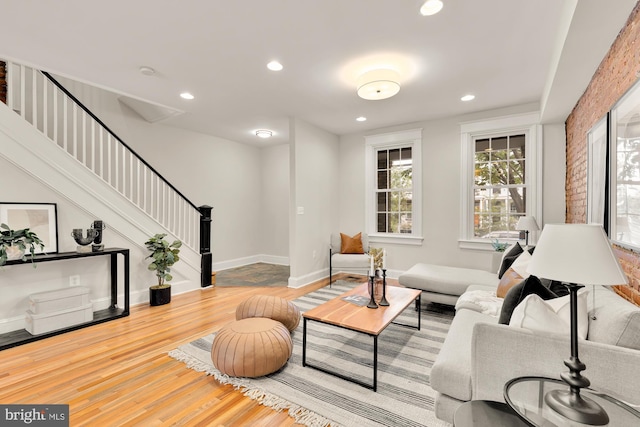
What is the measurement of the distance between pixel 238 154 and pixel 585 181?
589cm

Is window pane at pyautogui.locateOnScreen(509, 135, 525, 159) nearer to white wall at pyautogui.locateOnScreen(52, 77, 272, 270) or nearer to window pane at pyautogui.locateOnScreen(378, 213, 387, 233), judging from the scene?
window pane at pyautogui.locateOnScreen(378, 213, 387, 233)

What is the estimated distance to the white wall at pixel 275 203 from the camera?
22.5 ft

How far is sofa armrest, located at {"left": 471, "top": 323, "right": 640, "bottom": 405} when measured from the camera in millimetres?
1252

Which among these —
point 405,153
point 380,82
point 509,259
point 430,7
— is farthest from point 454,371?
point 405,153

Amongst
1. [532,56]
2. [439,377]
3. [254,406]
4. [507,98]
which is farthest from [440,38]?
[254,406]

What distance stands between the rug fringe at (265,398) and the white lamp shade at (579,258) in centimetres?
142

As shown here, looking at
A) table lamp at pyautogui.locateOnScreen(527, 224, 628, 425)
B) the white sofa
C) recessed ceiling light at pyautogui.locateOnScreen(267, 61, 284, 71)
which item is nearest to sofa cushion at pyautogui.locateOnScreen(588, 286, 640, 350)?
the white sofa

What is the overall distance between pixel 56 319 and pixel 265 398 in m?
2.52

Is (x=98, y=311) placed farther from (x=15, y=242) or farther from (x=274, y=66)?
(x=274, y=66)

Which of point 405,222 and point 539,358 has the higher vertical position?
point 405,222

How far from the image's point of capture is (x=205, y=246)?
4820mm

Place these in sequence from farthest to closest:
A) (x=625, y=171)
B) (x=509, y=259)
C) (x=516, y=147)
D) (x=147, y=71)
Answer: (x=516, y=147) → (x=147, y=71) → (x=509, y=259) → (x=625, y=171)

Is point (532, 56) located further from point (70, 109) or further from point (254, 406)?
point (70, 109)

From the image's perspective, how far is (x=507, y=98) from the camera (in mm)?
4074
